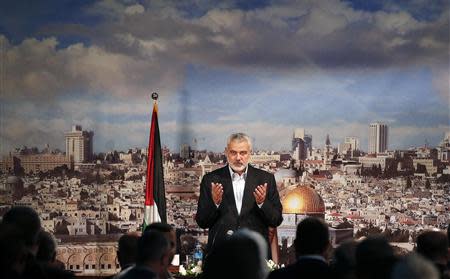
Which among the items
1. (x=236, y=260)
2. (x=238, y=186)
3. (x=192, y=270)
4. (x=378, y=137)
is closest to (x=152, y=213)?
(x=192, y=270)

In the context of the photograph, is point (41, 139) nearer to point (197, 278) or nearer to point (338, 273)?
point (197, 278)

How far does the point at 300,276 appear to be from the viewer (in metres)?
2.05

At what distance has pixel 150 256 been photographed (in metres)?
2.11

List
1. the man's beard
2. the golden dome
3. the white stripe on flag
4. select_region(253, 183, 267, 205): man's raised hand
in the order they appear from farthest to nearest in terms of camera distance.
A: the golden dome < the white stripe on flag < the man's beard < select_region(253, 183, 267, 205): man's raised hand

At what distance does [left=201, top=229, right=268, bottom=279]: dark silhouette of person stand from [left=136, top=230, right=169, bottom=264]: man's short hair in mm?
492

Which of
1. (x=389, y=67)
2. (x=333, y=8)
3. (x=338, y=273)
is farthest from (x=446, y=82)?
(x=338, y=273)

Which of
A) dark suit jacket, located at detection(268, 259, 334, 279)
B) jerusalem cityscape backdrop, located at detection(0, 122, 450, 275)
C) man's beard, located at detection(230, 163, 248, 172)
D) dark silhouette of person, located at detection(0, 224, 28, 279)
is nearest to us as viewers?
dark silhouette of person, located at detection(0, 224, 28, 279)

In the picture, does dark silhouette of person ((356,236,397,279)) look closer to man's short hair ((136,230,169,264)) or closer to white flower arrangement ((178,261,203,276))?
man's short hair ((136,230,169,264))

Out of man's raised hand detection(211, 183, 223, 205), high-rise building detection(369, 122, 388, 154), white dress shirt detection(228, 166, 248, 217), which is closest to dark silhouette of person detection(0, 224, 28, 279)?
man's raised hand detection(211, 183, 223, 205)

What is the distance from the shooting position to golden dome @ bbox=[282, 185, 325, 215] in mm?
7875

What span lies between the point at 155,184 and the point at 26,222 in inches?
120

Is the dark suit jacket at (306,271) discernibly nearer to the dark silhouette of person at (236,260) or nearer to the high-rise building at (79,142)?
the dark silhouette of person at (236,260)

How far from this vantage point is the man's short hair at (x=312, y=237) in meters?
2.12

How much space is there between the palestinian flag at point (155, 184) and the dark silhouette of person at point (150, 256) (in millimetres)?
2906
